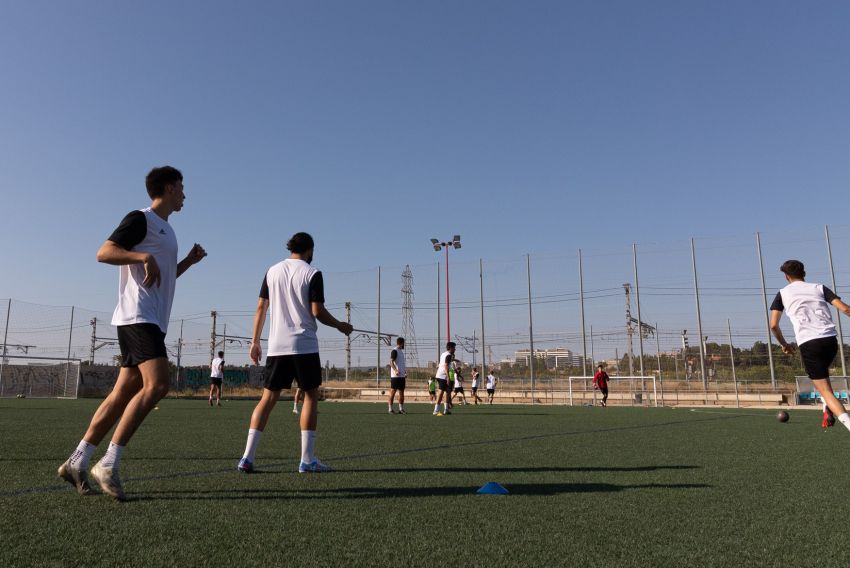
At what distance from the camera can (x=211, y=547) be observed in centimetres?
237

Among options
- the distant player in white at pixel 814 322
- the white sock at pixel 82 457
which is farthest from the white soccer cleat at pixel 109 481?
the distant player in white at pixel 814 322

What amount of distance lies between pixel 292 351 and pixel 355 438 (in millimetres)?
3350

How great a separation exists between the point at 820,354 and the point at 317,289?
5.18 meters

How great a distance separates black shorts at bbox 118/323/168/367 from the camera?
3.43 m

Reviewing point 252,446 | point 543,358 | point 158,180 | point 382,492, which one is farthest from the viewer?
point 543,358

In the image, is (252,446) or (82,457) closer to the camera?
(82,457)

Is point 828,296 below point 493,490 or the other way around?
the other way around

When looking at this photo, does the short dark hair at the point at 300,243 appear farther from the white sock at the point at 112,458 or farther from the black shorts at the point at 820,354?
the black shorts at the point at 820,354

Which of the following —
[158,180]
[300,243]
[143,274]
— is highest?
[158,180]

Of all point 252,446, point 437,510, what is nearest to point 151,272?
point 252,446

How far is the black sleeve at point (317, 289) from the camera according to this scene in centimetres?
477

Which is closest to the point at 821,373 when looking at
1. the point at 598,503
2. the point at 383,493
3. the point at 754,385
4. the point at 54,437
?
the point at 598,503

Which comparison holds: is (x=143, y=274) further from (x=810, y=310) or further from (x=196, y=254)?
(x=810, y=310)

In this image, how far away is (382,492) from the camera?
12.0 feet
